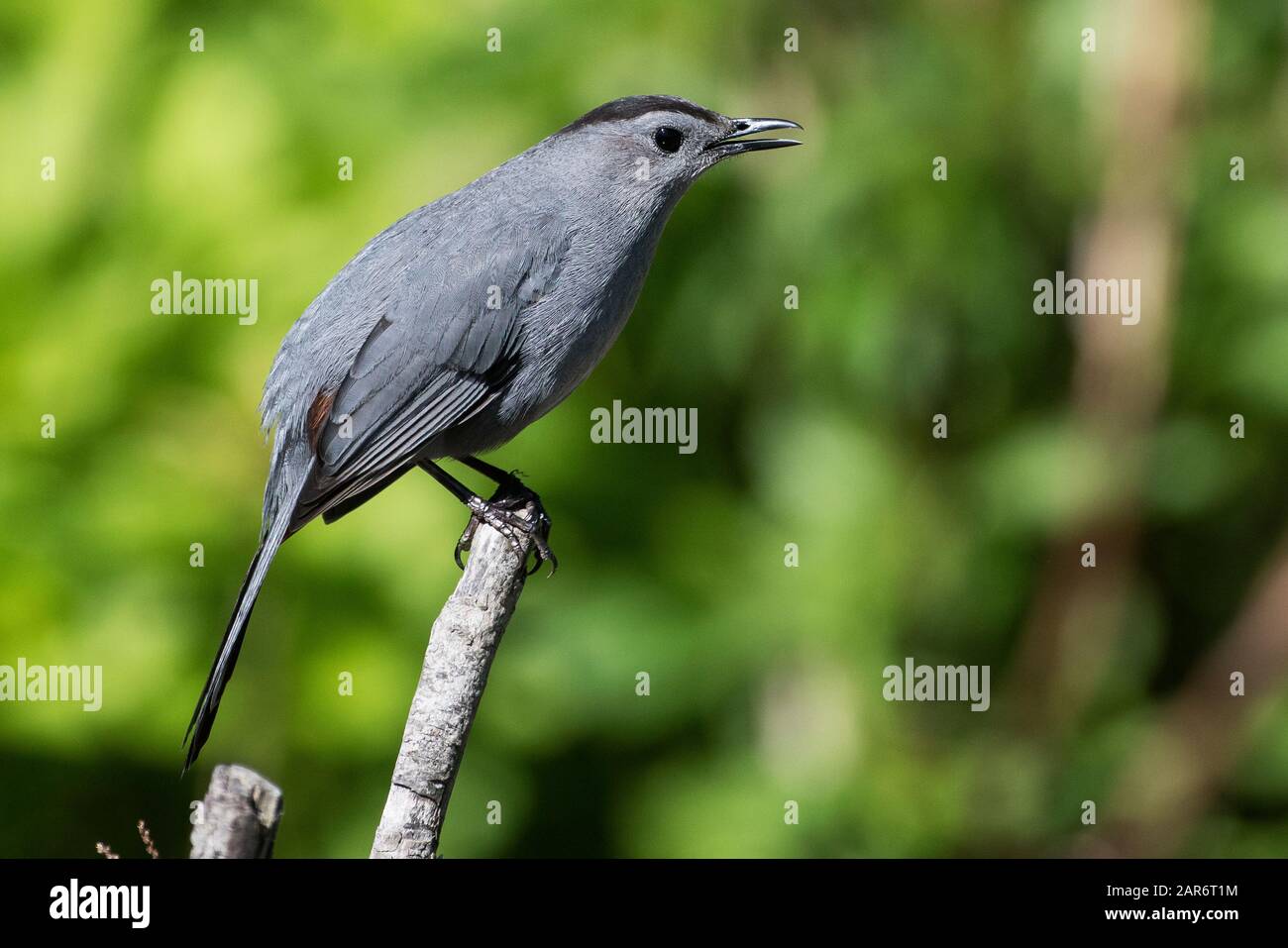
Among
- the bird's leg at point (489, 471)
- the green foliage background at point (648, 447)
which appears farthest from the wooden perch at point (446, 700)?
the green foliage background at point (648, 447)

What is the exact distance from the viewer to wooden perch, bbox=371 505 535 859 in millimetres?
2641

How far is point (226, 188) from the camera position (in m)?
4.42

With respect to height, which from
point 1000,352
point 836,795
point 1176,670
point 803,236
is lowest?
point 836,795

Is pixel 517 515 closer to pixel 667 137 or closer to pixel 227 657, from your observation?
pixel 227 657

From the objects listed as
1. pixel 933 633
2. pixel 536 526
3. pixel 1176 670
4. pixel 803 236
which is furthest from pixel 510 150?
pixel 1176 670

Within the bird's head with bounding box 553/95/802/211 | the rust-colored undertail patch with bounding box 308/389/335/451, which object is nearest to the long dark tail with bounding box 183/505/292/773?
the rust-colored undertail patch with bounding box 308/389/335/451

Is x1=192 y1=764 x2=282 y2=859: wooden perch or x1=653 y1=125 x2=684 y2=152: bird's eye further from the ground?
x1=653 y1=125 x2=684 y2=152: bird's eye

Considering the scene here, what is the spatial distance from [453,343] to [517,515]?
1.62 ft

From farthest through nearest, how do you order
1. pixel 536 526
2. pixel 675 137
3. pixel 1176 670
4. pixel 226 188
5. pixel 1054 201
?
pixel 1176 670 → pixel 1054 201 → pixel 226 188 → pixel 675 137 → pixel 536 526

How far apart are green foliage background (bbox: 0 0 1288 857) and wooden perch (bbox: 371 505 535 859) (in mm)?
1295

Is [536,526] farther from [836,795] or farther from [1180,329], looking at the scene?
[1180,329]

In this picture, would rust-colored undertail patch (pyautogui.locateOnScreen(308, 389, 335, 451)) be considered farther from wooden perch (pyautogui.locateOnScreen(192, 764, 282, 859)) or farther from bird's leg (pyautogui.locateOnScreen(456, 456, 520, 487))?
wooden perch (pyautogui.locateOnScreen(192, 764, 282, 859))

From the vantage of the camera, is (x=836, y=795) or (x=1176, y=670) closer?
(x=836, y=795)

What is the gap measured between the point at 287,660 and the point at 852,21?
279cm
